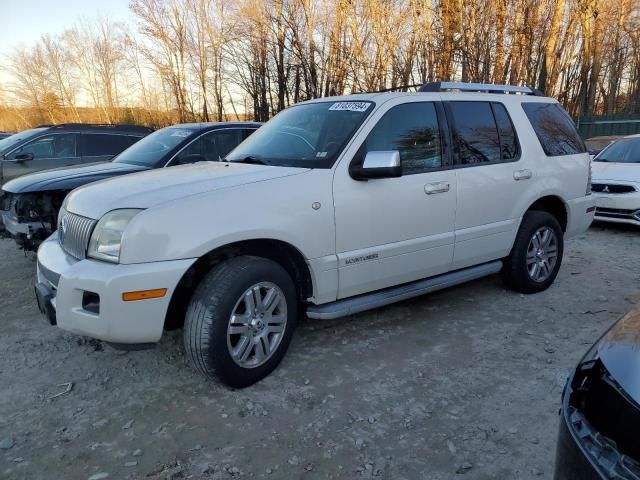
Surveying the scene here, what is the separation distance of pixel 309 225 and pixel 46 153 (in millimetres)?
7009

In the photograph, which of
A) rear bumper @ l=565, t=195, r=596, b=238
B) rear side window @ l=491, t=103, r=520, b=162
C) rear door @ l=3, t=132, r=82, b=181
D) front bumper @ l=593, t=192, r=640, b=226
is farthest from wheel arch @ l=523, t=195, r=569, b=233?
→ rear door @ l=3, t=132, r=82, b=181

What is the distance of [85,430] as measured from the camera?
2.71 metres

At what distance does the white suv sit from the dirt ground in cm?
34

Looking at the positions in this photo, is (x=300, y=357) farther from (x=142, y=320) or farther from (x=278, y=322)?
(x=142, y=320)

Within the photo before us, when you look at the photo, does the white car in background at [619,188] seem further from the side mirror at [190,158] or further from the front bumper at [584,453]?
the front bumper at [584,453]

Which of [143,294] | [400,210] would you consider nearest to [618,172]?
[400,210]

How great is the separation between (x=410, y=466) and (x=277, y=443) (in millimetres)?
697

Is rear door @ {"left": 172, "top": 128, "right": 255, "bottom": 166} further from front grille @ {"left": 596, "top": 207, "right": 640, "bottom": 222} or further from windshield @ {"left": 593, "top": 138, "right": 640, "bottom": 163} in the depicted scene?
windshield @ {"left": 593, "top": 138, "right": 640, "bottom": 163}

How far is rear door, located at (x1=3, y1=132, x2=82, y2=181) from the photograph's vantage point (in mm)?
8023

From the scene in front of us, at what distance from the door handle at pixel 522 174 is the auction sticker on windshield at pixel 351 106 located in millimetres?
1638

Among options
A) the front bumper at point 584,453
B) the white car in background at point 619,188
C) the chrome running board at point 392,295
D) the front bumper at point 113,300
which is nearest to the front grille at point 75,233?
the front bumper at point 113,300

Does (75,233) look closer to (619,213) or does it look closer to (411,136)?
(411,136)

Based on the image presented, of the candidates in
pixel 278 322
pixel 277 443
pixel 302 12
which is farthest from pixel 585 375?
pixel 302 12

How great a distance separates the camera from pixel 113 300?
8.61ft
